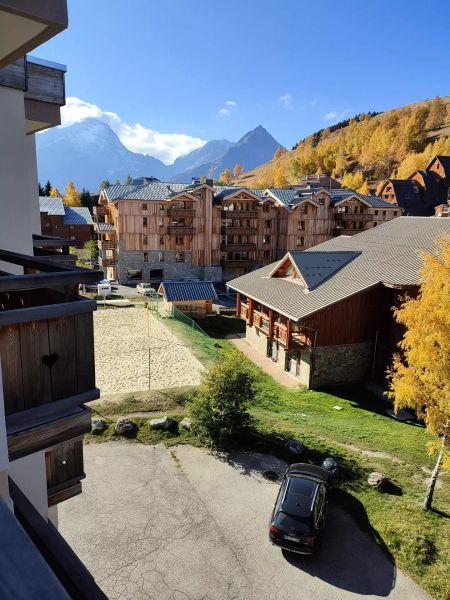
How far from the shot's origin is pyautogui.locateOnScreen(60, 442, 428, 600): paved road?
10.2 m

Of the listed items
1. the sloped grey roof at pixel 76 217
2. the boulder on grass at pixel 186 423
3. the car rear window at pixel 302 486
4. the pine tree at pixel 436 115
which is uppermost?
the pine tree at pixel 436 115

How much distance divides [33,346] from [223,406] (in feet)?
44.0

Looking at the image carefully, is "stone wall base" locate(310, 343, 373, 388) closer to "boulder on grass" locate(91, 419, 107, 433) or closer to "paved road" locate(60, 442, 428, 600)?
"paved road" locate(60, 442, 428, 600)

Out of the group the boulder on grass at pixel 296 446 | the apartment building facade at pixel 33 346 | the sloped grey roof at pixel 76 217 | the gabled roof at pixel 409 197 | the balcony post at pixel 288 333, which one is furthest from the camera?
the gabled roof at pixel 409 197

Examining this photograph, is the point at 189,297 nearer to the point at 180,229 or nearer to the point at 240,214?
the point at 180,229

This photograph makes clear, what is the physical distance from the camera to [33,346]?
3.92m

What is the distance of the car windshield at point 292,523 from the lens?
11125mm

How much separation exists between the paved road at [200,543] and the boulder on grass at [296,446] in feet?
6.38

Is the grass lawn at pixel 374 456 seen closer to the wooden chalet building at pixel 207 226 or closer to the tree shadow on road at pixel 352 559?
the tree shadow on road at pixel 352 559

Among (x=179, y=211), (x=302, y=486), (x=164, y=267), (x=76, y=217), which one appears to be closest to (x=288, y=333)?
(x=302, y=486)

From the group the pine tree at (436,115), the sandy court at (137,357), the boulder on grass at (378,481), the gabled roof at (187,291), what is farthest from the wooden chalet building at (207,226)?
the pine tree at (436,115)

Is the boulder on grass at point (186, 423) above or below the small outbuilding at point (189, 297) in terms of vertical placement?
below

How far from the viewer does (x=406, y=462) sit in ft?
51.3

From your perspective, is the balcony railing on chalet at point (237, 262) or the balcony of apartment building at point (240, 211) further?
the balcony railing on chalet at point (237, 262)
